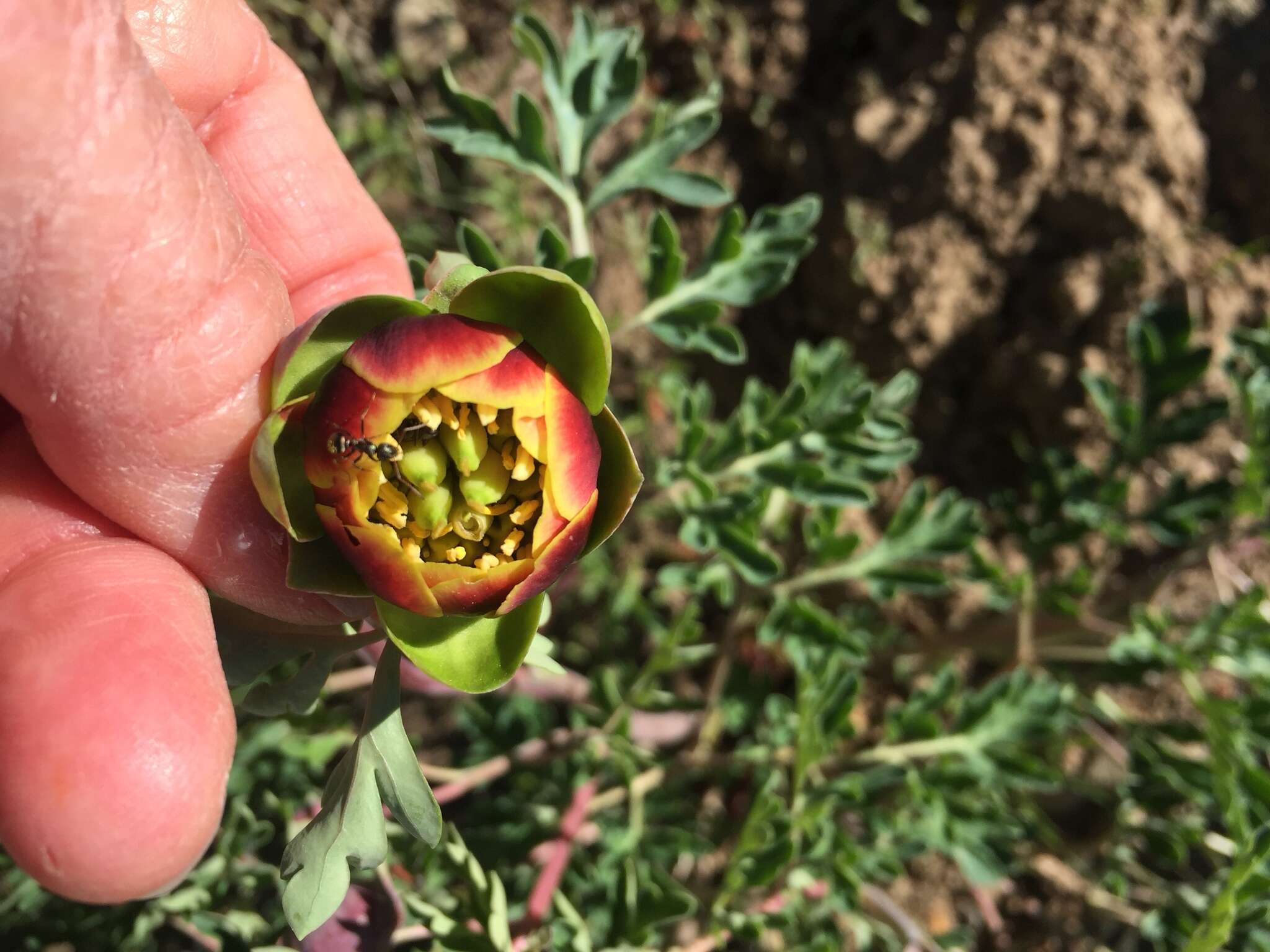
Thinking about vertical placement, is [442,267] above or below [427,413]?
above

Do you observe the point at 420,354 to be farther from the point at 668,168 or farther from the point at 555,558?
the point at 668,168

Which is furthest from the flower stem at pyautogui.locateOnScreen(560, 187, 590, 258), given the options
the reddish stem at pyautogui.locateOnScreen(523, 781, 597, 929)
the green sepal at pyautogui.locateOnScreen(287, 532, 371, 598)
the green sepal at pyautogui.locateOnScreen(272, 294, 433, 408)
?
the reddish stem at pyautogui.locateOnScreen(523, 781, 597, 929)

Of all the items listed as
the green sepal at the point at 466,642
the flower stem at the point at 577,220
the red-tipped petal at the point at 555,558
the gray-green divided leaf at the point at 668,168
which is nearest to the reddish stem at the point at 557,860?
the green sepal at the point at 466,642

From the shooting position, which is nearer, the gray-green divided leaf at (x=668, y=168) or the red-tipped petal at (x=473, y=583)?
the red-tipped petal at (x=473, y=583)

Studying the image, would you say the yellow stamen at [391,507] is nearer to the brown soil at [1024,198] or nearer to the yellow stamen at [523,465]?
the yellow stamen at [523,465]

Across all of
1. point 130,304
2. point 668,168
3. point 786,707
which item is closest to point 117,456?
point 130,304

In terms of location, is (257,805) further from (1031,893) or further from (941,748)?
(1031,893)

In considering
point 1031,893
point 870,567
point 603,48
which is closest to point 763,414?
point 870,567
